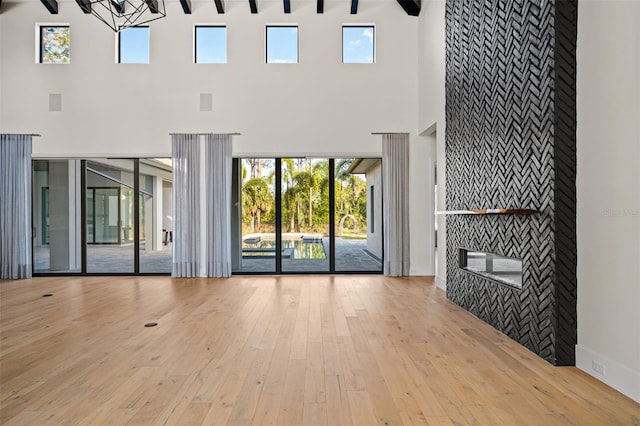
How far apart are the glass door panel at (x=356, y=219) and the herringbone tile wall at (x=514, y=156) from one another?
2.13 m

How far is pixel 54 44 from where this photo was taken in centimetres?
689

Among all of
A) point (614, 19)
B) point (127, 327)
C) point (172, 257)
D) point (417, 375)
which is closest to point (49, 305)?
point (127, 327)

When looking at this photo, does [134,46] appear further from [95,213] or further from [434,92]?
[434,92]

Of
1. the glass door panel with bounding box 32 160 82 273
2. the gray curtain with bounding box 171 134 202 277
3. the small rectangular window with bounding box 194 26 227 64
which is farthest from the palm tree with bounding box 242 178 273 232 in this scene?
the glass door panel with bounding box 32 160 82 273

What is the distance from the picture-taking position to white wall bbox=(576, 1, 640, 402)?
238 cm

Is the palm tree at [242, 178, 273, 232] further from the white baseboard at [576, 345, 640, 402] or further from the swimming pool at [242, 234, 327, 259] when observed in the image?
the white baseboard at [576, 345, 640, 402]

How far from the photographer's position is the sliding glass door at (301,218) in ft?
22.6

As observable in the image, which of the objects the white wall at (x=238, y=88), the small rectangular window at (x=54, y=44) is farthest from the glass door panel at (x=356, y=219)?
the small rectangular window at (x=54, y=44)

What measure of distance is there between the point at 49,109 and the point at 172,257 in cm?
334

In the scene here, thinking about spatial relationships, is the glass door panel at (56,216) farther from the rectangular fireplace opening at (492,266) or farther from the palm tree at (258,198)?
the rectangular fireplace opening at (492,266)

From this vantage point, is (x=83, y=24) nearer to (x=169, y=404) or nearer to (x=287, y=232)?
(x=287, y=232)

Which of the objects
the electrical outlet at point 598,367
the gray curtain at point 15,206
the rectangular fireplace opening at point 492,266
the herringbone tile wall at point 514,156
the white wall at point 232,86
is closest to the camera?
the electrical outlet at point 598,367

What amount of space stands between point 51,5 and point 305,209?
5.52 m

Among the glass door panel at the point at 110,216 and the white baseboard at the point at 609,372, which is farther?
the glass door panel at the point at 110,216
